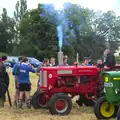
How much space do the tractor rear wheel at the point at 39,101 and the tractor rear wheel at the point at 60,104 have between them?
4.22 ft

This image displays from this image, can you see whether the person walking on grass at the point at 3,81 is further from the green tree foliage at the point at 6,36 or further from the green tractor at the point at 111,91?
the green tree foliage at the point at 6,36

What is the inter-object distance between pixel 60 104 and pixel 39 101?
146 cm

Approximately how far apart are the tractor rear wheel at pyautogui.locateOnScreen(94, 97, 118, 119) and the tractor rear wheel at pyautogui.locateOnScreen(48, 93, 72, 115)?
1.10 metres

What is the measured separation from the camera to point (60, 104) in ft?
32.7

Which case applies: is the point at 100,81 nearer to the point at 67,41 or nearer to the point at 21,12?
the point at 67,41

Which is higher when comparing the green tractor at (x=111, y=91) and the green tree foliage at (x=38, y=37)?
the green tree foliage at (x=38, y=37)

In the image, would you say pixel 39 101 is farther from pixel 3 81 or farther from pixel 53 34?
pixel 53 34

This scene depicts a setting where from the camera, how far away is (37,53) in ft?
177

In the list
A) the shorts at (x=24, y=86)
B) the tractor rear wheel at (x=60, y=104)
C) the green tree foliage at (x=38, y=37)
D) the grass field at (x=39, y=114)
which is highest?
the green tree foliage at (x=38, y=37)

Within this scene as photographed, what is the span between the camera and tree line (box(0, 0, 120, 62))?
160ft

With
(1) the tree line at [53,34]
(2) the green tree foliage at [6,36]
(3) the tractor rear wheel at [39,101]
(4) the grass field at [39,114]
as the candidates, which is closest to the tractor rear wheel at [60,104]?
(4) the grass field at [39,114]

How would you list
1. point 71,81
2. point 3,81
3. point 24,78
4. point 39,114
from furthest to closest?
point 3,81 < point 24,78 < point 71,81 < point 39,114

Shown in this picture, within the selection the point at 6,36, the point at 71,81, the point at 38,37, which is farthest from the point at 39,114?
the point at 6,36

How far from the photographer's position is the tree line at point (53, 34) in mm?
48781
